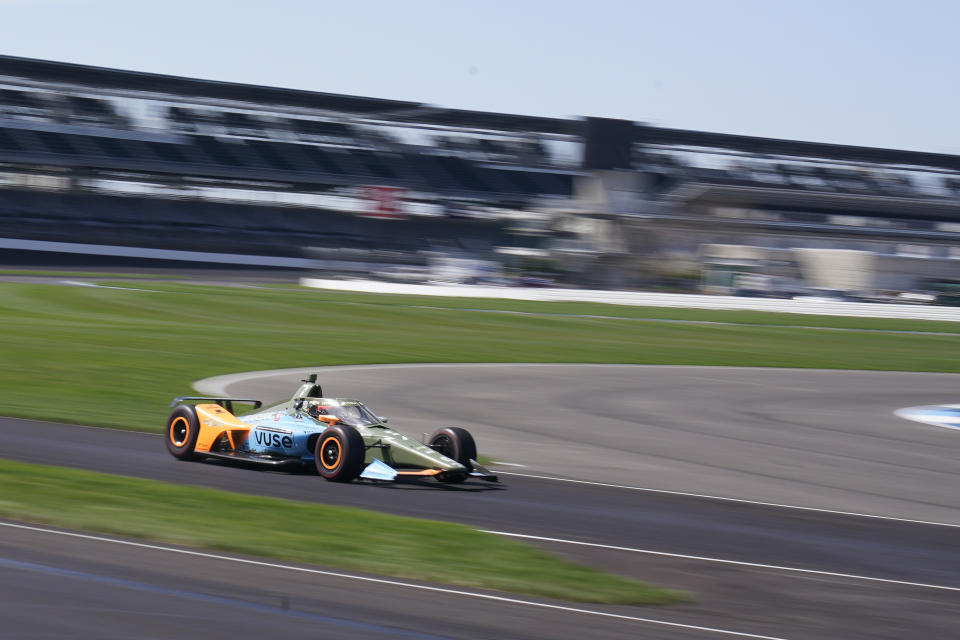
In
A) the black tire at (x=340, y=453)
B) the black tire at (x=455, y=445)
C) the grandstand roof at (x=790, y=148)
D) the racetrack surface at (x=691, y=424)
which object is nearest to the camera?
the black tire at (x=340, y=453)

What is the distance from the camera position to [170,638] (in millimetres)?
A: 4844

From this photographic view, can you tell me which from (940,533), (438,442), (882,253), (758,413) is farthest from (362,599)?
(882,253)

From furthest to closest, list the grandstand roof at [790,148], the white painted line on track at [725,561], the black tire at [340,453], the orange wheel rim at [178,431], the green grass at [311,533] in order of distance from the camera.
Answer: the grandstand roof at [790,148], the orange wheel rim at [178,431], the black tire at [340,453], the white painted line on track at [725,561], the green grass at [311,533]

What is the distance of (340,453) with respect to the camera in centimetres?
909

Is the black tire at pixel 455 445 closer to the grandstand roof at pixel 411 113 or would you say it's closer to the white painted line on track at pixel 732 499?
the white painted line on track at pixel 732 499

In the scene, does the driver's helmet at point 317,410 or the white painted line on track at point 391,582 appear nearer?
the white painted line on track at point 391,582

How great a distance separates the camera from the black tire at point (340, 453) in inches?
356

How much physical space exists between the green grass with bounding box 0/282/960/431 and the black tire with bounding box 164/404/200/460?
1.99 metres

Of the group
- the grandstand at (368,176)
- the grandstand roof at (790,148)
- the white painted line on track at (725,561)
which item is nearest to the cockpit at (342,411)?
the white painted line on track at (725,561)

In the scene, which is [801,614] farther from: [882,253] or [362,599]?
[882,253]

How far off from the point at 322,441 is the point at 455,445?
116 cm

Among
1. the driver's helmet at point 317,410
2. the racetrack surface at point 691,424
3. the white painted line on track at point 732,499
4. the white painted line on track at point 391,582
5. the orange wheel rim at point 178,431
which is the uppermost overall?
the racetrack surface at point 691,424

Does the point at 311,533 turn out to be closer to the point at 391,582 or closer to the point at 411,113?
the point at 391,582

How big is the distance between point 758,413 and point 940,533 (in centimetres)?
780
